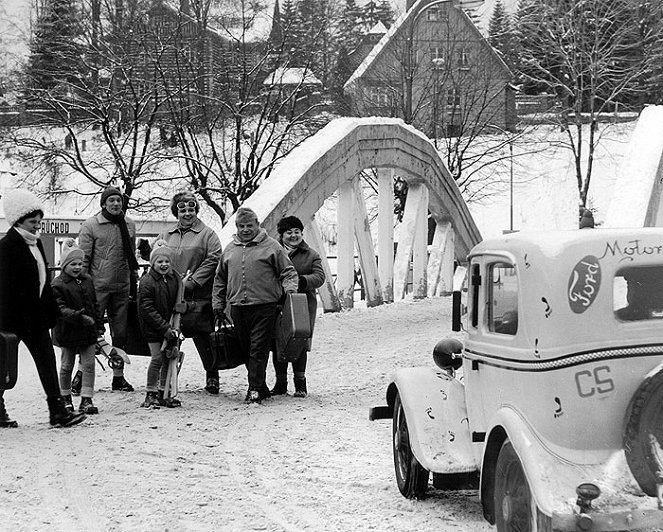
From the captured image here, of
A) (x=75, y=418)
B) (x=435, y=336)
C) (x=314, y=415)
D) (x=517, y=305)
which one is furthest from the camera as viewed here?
(x=435, y=336)

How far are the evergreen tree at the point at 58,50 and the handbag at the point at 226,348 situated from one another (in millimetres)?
18673

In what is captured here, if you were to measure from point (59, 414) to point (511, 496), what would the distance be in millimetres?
4598

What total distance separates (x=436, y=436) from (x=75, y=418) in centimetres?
369

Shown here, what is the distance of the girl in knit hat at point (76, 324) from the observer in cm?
923

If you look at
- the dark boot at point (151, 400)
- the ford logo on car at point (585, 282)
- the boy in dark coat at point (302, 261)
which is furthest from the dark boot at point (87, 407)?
Answer: the ford logo on car at point (585, 282)

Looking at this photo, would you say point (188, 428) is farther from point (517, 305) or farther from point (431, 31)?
point (431, 31)

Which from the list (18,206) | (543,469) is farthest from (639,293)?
(18,206)

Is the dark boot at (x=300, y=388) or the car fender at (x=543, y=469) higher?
the car fender at (x=543, y=469)

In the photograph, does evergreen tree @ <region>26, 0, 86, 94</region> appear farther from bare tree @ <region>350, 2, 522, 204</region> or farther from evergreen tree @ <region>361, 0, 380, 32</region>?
evergreen tree @ <region>361, 0, 380, 32</region>

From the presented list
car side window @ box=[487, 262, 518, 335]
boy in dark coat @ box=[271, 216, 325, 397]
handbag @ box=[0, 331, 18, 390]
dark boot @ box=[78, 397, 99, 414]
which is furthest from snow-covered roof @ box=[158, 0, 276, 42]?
car side window @ box=[487, 262, 518, 335]

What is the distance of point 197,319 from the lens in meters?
10.3

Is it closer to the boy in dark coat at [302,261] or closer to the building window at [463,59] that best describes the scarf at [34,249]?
the boy in dark coat at [302,261]

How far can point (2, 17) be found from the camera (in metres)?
30.9

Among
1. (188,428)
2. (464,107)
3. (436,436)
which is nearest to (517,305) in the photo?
(436,436)
